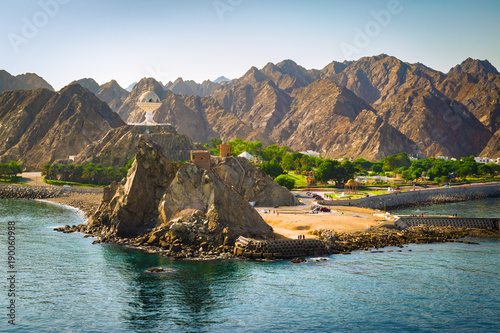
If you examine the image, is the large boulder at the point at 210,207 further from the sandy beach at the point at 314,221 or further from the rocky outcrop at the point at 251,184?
the rocky outcrop at the point at 251,184

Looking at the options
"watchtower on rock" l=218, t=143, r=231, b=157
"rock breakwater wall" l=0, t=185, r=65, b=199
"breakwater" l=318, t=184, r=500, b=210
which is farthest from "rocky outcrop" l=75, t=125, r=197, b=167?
"breakwater" l=318, t=184, r=500, b=210

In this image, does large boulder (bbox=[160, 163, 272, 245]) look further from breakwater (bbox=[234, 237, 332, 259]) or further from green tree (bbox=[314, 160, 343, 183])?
green tree (bbox=[314, 160, 343, 183])

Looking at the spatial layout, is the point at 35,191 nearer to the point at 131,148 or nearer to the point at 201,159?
the point at 131,148

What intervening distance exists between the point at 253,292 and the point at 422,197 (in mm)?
102112

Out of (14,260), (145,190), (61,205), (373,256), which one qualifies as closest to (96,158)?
(61,205)

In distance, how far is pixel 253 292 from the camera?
49.6m

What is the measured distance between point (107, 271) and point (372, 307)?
31.5 metres

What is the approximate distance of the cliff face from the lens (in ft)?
222

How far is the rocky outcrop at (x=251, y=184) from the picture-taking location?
100938 mm

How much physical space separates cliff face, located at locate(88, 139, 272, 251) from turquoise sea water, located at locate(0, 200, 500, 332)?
6117 mm

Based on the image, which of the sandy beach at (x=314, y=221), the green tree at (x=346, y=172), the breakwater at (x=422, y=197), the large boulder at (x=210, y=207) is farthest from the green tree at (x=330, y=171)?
the large boulder at (x=210, y=207)

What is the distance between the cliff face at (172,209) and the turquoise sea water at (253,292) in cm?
612

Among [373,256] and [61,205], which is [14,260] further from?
[61,205]

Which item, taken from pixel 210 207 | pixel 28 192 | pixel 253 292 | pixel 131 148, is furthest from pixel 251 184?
pixel 131 148
